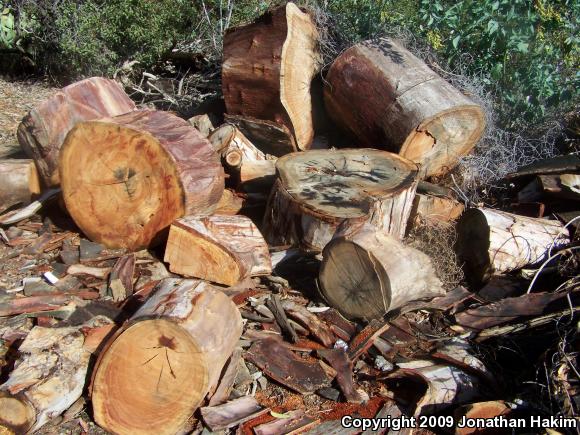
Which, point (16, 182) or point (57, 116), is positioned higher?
point (57, 116)

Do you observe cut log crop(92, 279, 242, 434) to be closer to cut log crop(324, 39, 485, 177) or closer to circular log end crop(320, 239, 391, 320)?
circular log end crop(320, 239, 391, 320)

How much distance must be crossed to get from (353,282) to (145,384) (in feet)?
4.29

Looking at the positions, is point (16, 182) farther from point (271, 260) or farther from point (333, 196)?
point (333, 196)

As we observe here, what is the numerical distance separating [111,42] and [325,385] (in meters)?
5.40

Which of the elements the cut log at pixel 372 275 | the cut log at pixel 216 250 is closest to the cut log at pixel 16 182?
the cut log at pixel 216 250

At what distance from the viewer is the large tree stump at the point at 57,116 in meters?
4.44

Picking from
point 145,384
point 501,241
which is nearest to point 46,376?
point 145,384

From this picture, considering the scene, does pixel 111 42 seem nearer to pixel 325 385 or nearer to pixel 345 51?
pixel 345 51

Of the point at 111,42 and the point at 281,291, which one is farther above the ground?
the point at 111,42

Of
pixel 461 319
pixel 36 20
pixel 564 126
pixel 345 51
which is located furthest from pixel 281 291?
pixel 36 20

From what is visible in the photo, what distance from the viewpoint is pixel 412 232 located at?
4.31 meters

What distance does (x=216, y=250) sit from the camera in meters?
3.69

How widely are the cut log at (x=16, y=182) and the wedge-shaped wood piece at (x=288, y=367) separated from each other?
91.6 inches

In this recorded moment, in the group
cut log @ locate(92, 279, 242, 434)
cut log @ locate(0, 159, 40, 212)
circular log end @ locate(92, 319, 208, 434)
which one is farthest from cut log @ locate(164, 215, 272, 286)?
cut log @ locate(0, 159, 40, 212)
